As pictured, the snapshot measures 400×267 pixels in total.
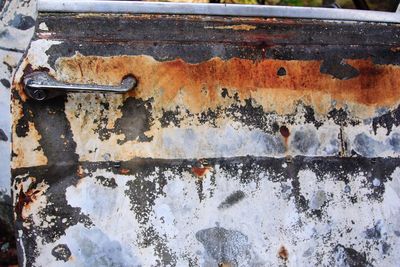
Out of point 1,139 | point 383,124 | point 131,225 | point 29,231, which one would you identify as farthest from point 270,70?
point 1,139

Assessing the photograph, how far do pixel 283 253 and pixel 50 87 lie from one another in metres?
0.90

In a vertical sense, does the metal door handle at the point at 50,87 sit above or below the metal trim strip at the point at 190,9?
below

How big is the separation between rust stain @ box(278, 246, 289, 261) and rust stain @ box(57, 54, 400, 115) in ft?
1.47

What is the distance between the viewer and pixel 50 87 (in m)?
1.58

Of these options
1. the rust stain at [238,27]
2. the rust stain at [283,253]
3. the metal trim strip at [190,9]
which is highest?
the metal trim strip at [190,9]

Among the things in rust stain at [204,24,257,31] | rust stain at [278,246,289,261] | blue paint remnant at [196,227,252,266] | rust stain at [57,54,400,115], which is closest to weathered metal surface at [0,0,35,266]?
rust stain at [57,54,400,115]

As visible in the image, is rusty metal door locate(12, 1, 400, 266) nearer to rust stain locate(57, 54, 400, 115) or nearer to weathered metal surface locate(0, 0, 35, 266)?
rust stain locate(57, 54, 400, 115)

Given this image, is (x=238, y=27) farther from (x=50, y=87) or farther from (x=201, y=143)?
(x=50, y=87)

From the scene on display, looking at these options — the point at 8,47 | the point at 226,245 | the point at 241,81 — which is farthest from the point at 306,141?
the point at 8,47

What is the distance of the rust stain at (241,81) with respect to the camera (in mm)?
1649

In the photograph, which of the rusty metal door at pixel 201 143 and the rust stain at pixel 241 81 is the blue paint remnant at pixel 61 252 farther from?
the rust stain at pixel 241 81

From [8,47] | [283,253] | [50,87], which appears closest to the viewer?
[50,87]

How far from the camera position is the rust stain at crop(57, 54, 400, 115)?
5.41ft

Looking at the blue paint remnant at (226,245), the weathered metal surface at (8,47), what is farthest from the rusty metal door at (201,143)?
the weathered metal surface at (8,47)
